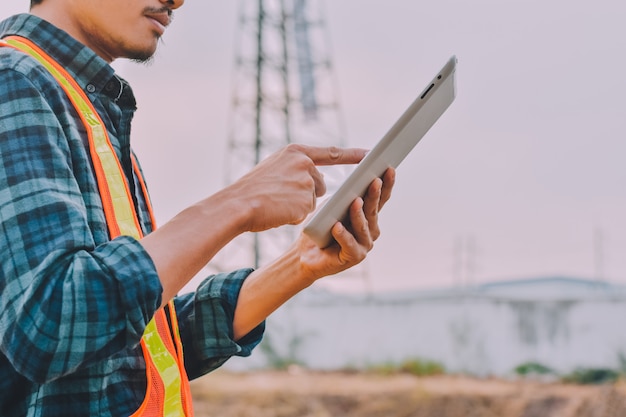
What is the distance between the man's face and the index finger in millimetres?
263

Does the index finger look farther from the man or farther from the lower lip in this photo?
the lower lip

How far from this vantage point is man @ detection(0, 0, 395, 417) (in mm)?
936

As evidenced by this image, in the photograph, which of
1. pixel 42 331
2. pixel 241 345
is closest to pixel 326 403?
pixel 241 345

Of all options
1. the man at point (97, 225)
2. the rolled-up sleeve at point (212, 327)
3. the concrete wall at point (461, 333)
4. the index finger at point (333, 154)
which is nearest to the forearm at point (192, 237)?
the man at point (97, 225)

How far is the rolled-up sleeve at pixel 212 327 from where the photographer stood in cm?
143

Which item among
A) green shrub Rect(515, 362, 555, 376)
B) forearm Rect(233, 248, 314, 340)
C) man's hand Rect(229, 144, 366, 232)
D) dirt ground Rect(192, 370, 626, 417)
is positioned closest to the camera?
man's hand Rect(229, 144, 366, 232)

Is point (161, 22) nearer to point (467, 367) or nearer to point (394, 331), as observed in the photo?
point (467, 367)

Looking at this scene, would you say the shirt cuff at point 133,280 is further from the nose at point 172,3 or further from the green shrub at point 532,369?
the green shrub at point 532,369

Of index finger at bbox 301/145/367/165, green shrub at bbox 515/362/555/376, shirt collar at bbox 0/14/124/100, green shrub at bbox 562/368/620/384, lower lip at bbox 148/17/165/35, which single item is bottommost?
green shrub at bbox 515/362/555/376

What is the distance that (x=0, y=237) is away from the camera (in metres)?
0.97

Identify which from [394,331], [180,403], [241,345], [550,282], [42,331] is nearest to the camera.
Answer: [42,331]

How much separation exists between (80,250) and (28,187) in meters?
0.09

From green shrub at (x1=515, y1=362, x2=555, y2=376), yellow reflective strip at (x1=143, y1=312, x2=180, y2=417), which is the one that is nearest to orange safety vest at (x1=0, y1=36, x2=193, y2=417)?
yellow reflective strip at (x1=143, y1=312, x2=180, y2=417)

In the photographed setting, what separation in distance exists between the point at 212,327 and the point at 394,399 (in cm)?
781
